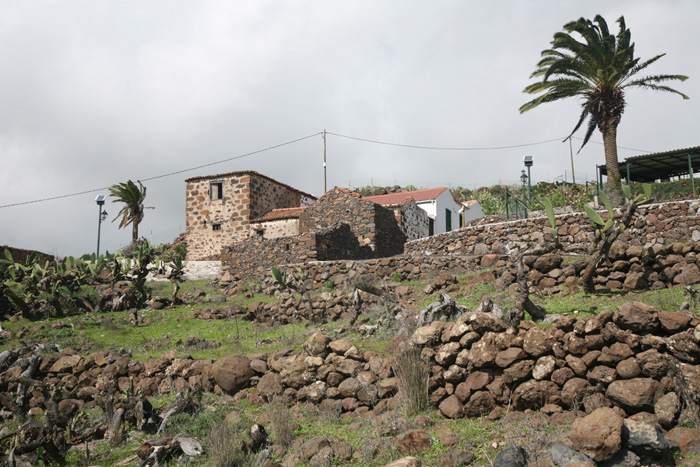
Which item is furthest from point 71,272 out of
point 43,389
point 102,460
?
point 102,460

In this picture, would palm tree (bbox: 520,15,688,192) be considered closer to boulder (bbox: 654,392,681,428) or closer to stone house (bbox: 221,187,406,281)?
stone house (bbox: 221,187,406,281)

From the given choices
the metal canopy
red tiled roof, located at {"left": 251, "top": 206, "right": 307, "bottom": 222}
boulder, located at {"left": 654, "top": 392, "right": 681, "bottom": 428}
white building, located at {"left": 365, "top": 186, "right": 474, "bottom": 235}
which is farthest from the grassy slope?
white building, located at {"left": 365, "top": 186, "right": 474, "bottom": 235}

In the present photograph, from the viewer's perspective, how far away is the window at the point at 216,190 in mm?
28906

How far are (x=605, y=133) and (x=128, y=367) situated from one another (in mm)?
20669

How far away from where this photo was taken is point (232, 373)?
864cm

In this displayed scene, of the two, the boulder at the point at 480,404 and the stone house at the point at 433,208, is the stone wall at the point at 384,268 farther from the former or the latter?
the stone house at the point at 433,208

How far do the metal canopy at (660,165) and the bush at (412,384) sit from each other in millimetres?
19210

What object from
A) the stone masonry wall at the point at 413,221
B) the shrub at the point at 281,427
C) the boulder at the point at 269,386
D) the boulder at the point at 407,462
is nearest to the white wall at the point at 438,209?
the stone masonry wall at the point at 413,221

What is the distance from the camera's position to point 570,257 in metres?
12.8

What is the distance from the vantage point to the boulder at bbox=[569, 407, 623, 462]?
479cm

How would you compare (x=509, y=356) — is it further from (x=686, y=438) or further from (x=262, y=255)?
(x=262, y=255)

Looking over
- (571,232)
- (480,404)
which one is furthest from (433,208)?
(480,404)

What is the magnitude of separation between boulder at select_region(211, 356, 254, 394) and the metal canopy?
19.8 m

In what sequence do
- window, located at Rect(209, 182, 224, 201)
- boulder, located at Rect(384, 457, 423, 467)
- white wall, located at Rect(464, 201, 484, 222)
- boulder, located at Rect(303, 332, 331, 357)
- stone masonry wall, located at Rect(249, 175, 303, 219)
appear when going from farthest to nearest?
white wall, located at Rect(464, 201, 484, 222) → window, located at Rect(209, 182, 224, 201) → stone masonry wall, located at Rect(249, 175, 303, 219) → boulder, located at Rect(303, 332, 331, 357) → boulder, located at Rect(384, 457, 423, 467)
